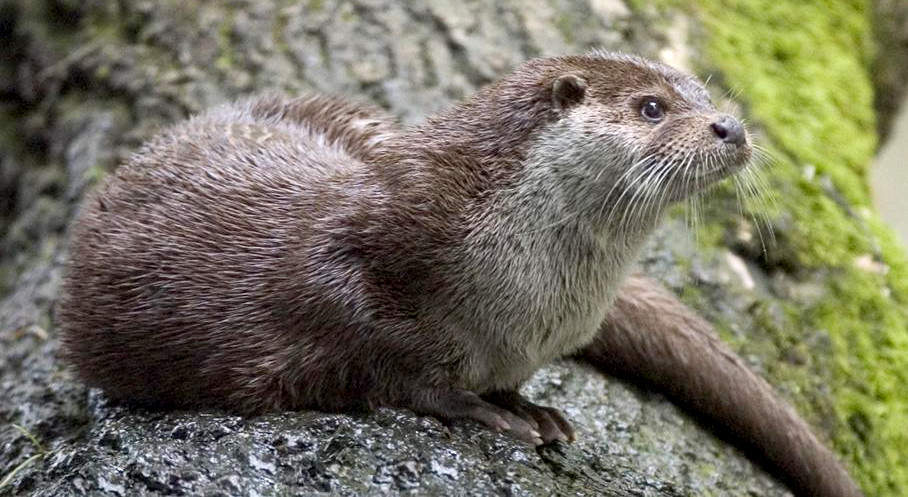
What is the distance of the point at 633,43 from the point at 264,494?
7.28 ft

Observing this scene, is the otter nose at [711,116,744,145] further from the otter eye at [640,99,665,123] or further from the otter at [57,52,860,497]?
the otter eye at [640,99,665,123]

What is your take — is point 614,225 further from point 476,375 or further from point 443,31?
point 443,31

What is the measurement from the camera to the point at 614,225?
241cm

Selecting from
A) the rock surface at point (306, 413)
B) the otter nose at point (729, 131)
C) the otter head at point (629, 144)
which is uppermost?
the otter nose at point (729, 131)

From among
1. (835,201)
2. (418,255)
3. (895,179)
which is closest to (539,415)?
(418,255)

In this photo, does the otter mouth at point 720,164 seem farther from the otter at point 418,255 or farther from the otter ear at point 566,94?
the otter ear at point 566,94

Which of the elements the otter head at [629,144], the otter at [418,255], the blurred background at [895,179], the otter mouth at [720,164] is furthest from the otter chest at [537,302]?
the blurred background at [895,179]

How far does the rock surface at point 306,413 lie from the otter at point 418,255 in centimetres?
9

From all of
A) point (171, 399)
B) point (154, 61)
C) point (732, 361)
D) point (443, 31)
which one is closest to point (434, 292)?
point (171, 399)

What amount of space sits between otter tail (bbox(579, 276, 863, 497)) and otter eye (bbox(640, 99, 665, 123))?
549mm

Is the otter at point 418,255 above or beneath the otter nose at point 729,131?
beneath

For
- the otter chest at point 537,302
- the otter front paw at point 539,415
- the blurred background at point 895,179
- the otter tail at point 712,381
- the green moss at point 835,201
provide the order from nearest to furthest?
the otter chest at point 537,302 < the otter front paw at point 539,415 < the otter tail at point 712,381 < the green moss at point 835,201 < the blurred background at point 895,179

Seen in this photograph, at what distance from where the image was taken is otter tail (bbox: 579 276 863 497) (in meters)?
2.86

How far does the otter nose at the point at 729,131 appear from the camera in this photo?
7.78ft
